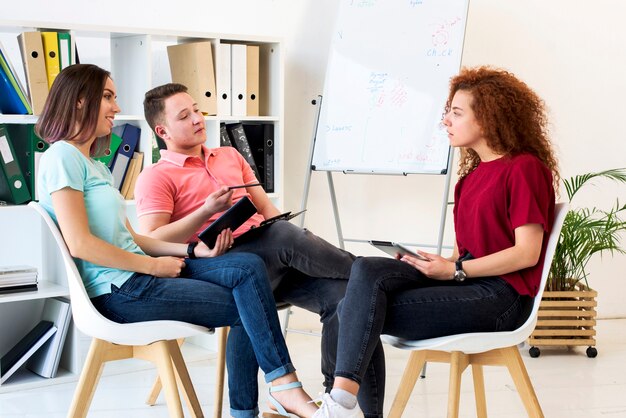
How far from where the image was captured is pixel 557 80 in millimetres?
4164

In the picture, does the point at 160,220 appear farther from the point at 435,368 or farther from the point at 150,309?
the point at 435,368

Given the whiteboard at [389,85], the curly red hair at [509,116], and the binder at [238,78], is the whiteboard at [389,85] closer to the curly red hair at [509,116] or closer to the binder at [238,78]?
the binder at [238,78]

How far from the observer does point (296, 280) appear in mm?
2555

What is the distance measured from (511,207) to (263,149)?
1691 mm

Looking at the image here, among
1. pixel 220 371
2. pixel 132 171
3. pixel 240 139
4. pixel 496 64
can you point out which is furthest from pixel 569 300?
pixel 132 171

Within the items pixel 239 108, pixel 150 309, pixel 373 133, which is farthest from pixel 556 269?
pixel 150 309

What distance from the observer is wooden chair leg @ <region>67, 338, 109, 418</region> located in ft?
7.02

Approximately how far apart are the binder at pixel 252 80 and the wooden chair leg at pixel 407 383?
1.70 meters

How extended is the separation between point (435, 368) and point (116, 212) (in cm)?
172

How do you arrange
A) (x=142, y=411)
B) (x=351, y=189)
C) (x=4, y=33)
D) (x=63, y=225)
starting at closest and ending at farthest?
(x=63, y=225), (x=142, y=411), (x=4, y=33), (x=351, y=189)

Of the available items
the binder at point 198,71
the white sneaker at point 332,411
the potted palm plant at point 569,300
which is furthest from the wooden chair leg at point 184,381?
the potted palm plant at point 569,300

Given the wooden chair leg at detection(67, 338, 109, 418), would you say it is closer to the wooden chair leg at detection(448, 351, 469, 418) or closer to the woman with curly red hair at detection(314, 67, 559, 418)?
the woman with curly red hair at detection(314, 67, 559, 418)

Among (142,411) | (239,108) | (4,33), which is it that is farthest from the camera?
(239,108)

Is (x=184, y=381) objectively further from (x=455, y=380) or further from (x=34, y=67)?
(x=34, y=67)
